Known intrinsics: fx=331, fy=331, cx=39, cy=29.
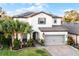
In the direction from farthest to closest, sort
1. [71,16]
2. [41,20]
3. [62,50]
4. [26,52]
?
1. [71,16]
2. [41,20]
3. [62,50]
4. [26,52]

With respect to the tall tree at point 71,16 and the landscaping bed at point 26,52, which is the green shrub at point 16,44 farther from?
the tall tree at point 71,16

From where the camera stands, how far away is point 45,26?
11.3 m

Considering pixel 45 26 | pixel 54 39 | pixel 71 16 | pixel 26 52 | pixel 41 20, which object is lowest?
pixel 26 52

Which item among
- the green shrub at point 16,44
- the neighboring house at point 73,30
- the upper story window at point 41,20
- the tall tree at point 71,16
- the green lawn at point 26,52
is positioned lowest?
the green lawn at point 26,52

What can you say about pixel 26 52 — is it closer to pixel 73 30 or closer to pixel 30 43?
pixel 30 43

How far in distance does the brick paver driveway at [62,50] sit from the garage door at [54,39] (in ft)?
0.61

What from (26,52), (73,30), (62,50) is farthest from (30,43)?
(73,30)

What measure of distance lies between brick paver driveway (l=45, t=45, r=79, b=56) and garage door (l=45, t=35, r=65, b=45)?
19 cm

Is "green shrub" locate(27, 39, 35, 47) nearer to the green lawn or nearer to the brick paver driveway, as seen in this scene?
the green lawn

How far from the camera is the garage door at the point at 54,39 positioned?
37.3 feet

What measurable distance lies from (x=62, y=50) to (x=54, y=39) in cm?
Answer: 53

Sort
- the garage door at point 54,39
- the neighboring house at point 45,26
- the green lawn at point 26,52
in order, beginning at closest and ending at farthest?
the green lawn at point 26,52 → the neighboring house at point 45,26 → the garage door at point 54,39

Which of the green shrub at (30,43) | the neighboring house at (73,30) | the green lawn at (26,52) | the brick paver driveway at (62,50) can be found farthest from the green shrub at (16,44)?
the neighboring house at (73,30)

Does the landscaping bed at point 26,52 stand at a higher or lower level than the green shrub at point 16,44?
lower
